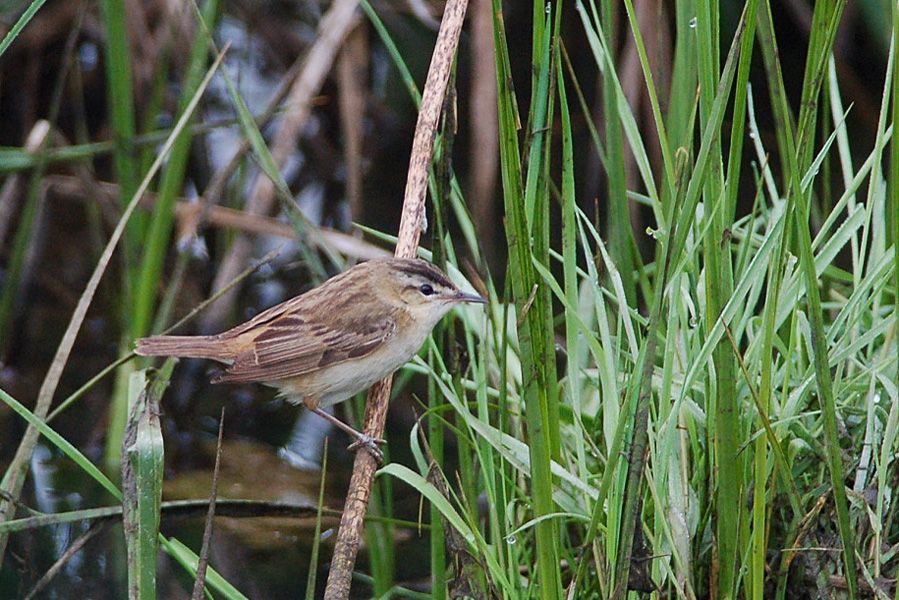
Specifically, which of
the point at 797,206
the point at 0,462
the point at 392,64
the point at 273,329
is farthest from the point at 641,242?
the point at 797,206

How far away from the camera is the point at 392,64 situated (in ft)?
23.0

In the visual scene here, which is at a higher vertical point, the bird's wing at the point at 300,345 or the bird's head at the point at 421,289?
the bird's head at the point at 421,289

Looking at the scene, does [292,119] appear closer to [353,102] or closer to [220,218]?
[353,102]

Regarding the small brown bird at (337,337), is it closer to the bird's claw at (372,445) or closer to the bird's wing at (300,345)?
the bird's wing at (300,345)

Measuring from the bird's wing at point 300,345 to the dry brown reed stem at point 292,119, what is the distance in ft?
6.90

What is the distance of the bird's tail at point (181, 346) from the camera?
11.9ft

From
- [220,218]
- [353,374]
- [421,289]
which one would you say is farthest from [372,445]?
[220,218]

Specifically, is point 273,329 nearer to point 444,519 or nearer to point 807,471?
point 444,519

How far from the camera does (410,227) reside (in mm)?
3172

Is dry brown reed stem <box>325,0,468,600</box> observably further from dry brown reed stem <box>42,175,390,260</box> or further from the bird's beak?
dry brown reed stem <box>42,175,390,260</box>

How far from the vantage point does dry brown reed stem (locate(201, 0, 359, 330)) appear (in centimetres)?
589

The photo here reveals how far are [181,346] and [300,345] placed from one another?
1.22 ft

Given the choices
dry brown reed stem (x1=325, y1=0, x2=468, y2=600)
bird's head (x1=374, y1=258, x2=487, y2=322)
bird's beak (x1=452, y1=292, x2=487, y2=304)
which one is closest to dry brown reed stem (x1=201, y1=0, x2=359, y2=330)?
bird's head (x1=374, y1=258, x2=487, y2=322)

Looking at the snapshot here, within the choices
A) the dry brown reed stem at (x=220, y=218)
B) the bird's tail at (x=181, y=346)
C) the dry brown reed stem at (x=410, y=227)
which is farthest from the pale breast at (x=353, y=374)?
the dry brown reed stem at (x=220, y=218)
